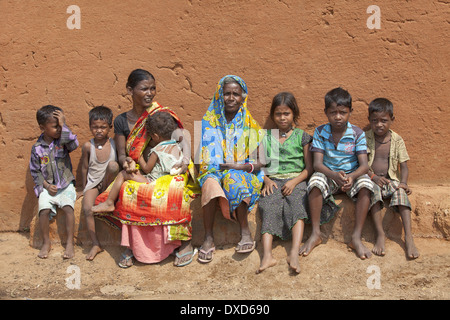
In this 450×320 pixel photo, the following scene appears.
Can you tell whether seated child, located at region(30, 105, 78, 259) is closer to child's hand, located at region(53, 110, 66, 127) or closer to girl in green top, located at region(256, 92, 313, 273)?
child's hand, located at region(53, 110, 66, 127)

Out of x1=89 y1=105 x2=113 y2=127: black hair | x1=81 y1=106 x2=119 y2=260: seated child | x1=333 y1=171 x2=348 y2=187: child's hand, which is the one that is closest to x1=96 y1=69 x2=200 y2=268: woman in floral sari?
x1=81 y1=106 x2=119 y2=260: seated child

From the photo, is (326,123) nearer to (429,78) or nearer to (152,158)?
(429,78)

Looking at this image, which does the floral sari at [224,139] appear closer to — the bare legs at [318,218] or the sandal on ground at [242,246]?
→ the sandal on ground at [242,246]

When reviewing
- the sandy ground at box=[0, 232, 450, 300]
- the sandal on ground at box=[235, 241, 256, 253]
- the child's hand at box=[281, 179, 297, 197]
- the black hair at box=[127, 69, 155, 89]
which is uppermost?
the black hair at box=[127, 69, 155, 89]

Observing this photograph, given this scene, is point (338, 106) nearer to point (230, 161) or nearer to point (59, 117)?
point (230, 161)

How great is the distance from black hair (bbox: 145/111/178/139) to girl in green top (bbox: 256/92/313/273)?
0.86 m

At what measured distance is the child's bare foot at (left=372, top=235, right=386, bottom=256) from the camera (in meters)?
3.65

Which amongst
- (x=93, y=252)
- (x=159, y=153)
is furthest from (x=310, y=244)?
(x=93, y=252)

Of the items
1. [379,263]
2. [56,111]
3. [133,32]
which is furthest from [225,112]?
[379,263]

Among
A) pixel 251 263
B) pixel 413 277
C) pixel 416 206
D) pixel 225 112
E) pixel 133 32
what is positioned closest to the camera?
pixel 413 277

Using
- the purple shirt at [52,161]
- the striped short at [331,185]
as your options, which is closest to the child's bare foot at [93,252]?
the purple shirt at [52,161]

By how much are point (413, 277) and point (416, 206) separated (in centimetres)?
76

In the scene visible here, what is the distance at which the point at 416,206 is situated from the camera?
13.0ft

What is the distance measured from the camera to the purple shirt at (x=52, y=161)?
4254 millimetres
